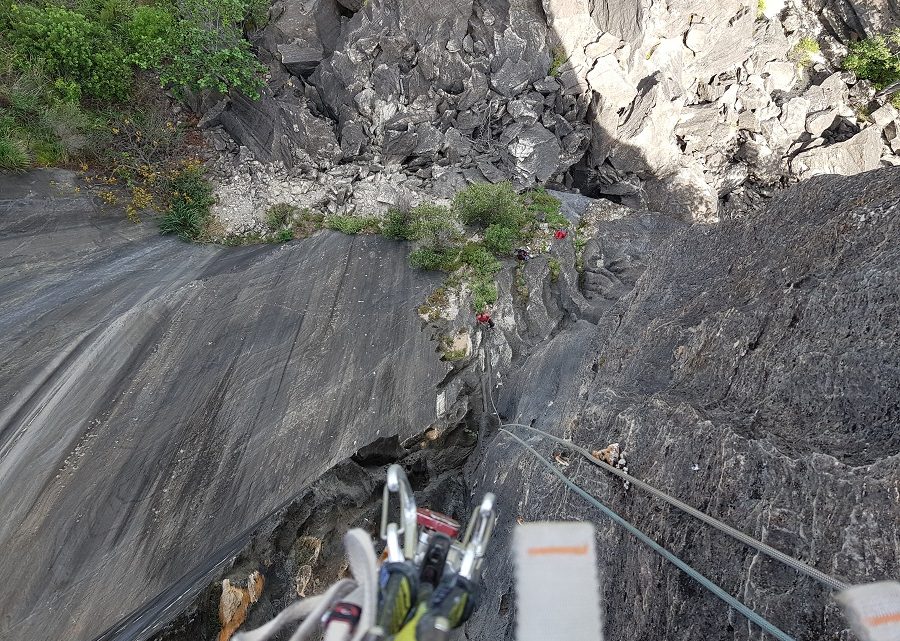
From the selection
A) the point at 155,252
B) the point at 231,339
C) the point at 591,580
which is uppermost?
the point at 155,252

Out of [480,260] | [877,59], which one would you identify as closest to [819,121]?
[877,59]

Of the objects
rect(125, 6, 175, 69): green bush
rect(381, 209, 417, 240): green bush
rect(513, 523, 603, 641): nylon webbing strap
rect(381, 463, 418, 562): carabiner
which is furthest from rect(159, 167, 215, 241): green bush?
rect(513, 523, 603, 641): nylon webbing strap

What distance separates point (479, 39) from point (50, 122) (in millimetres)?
11560

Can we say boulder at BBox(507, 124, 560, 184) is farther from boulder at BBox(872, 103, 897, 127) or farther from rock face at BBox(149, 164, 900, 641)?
boulder at BBox(872, 103, 897, 127)

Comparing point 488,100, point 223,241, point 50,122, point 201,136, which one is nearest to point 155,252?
point 223,241

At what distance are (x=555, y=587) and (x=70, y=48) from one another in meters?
14.6

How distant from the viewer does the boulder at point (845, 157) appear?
14.3m

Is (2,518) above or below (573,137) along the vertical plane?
below

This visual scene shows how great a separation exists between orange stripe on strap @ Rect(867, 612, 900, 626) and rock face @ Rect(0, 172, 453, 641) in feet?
19.7

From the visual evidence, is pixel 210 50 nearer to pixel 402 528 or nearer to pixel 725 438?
→ pixel 402 528

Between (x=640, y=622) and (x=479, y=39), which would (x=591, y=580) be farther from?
(x=479, y=39)

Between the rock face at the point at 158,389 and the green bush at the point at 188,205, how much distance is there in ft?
1.38

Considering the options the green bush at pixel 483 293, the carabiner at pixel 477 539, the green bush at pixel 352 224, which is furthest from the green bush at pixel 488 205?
the carabiner at pixel 477 539

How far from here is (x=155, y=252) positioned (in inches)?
396
